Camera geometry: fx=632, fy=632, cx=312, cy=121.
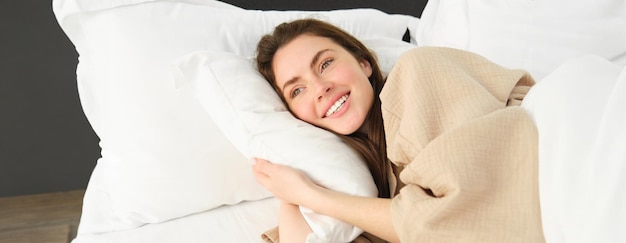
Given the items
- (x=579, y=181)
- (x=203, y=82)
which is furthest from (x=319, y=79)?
(x=579, y=181)

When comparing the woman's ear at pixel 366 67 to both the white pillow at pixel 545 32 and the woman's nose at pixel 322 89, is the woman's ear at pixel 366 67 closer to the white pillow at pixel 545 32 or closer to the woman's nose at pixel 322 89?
the woman's nose at pixel 322 89

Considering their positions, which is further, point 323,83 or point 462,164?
point 323,83

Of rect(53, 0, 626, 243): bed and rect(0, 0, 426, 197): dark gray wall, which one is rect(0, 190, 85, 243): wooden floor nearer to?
rect(0, 0, 426, 197): dark gray wall

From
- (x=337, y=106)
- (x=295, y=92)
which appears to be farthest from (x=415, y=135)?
(x=295, y=92)

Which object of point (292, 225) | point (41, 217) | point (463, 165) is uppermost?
point (463, 165)

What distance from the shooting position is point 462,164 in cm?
96

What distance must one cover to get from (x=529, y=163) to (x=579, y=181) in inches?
3.8

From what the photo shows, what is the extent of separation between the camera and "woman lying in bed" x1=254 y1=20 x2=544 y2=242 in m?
0.96

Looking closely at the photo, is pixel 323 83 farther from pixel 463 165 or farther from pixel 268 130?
pixel 463 165

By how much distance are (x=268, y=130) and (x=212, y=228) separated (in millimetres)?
236

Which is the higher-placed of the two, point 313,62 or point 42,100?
point 313,62

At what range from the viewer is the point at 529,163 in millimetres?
958

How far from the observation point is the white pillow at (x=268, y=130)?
1.16 m

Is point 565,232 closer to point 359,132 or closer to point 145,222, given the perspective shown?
point 359,132
